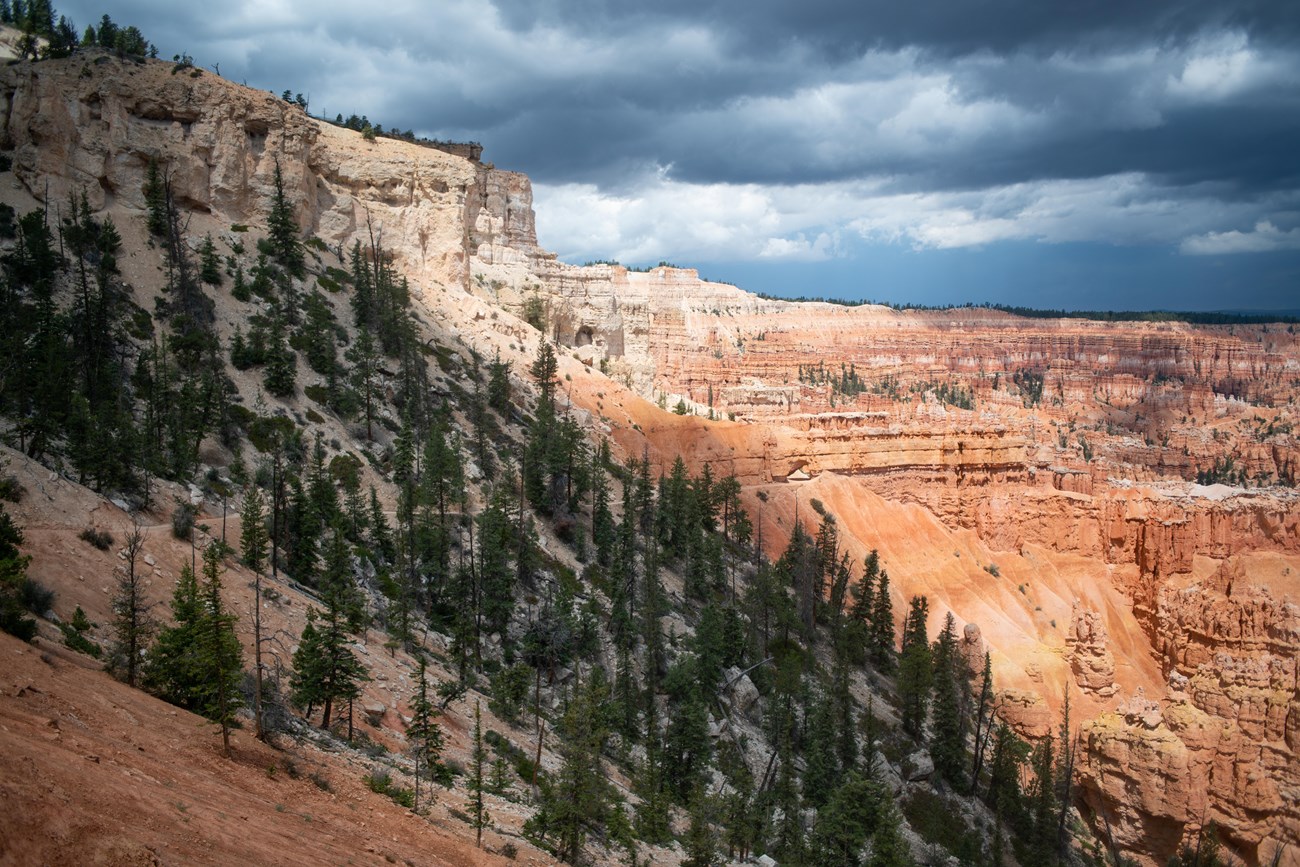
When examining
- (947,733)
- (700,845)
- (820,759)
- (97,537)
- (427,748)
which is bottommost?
(947,733)

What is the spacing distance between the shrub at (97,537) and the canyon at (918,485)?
35391 millimetres

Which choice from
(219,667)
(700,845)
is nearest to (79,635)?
(219,667)

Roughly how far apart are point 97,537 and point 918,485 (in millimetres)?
71510

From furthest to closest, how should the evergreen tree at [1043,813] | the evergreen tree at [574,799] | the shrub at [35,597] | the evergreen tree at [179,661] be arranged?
the evergreen tree at [1043,813] → the evergreen tree at [574,799] → the shrub at [35,597] → the evergreen tree at [179,661]

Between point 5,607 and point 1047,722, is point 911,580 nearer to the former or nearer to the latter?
point 1047,722

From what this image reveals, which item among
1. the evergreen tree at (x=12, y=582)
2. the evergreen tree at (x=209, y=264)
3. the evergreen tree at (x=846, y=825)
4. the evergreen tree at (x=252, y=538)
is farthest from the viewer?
the evergreen tree at (x=209, y=264)

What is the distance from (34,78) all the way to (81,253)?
53.5 feet

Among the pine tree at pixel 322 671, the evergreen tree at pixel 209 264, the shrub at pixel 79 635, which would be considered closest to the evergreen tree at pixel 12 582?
the shrub at pixel 79 635

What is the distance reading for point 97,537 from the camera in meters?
26.8

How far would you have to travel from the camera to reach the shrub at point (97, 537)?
87.1ft

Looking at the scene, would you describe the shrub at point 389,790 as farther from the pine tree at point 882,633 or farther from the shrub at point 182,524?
the pine tree at point 882,633

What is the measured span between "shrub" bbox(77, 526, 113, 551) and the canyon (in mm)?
35391

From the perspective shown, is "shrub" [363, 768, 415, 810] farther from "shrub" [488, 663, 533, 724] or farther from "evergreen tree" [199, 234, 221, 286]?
"evergreen tree" [199, 234, 221, 286]

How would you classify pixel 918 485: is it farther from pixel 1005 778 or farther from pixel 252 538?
pixel 252 538
